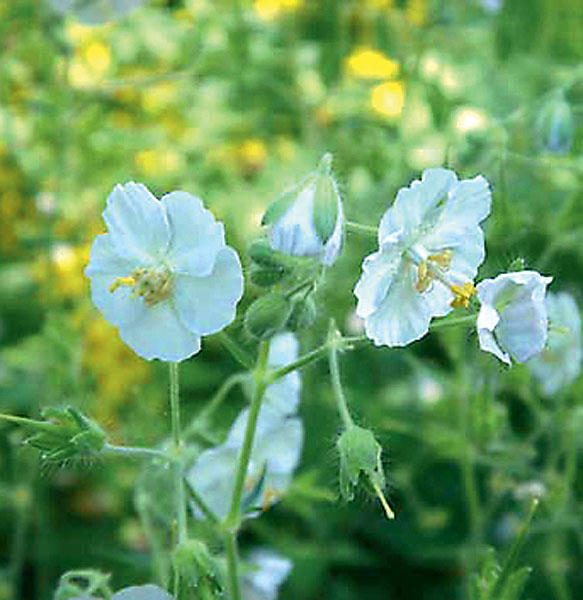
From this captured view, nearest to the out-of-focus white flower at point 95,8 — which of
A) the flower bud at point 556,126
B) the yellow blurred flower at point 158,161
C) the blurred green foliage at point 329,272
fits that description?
the blurred green foliage at point 329,272

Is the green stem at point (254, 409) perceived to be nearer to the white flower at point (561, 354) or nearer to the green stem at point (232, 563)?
the green stem at point (232, 563)

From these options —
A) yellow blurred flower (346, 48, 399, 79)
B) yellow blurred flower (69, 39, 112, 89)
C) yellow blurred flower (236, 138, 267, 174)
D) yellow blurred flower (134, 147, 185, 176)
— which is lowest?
yellow blurred flower (236, 138, 267, 174)

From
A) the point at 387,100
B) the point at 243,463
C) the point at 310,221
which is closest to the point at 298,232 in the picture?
the point at 310,221

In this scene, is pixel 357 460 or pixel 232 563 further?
pixel 232 563

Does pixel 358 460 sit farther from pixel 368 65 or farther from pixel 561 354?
pixel 368 65

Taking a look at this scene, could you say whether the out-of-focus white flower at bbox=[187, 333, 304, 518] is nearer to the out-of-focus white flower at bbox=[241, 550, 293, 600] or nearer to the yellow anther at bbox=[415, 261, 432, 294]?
the out-of-focus white flower at bbox=[241, 550, 293, 600]

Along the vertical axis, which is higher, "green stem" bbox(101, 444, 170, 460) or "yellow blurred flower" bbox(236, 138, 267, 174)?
"green stem" bbox(101, 444, 170, 460)

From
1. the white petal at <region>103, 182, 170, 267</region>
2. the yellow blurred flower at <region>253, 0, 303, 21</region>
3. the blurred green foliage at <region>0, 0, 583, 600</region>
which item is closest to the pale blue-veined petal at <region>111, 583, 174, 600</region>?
the white petal at <region>103, 182, 170, 267</region>
